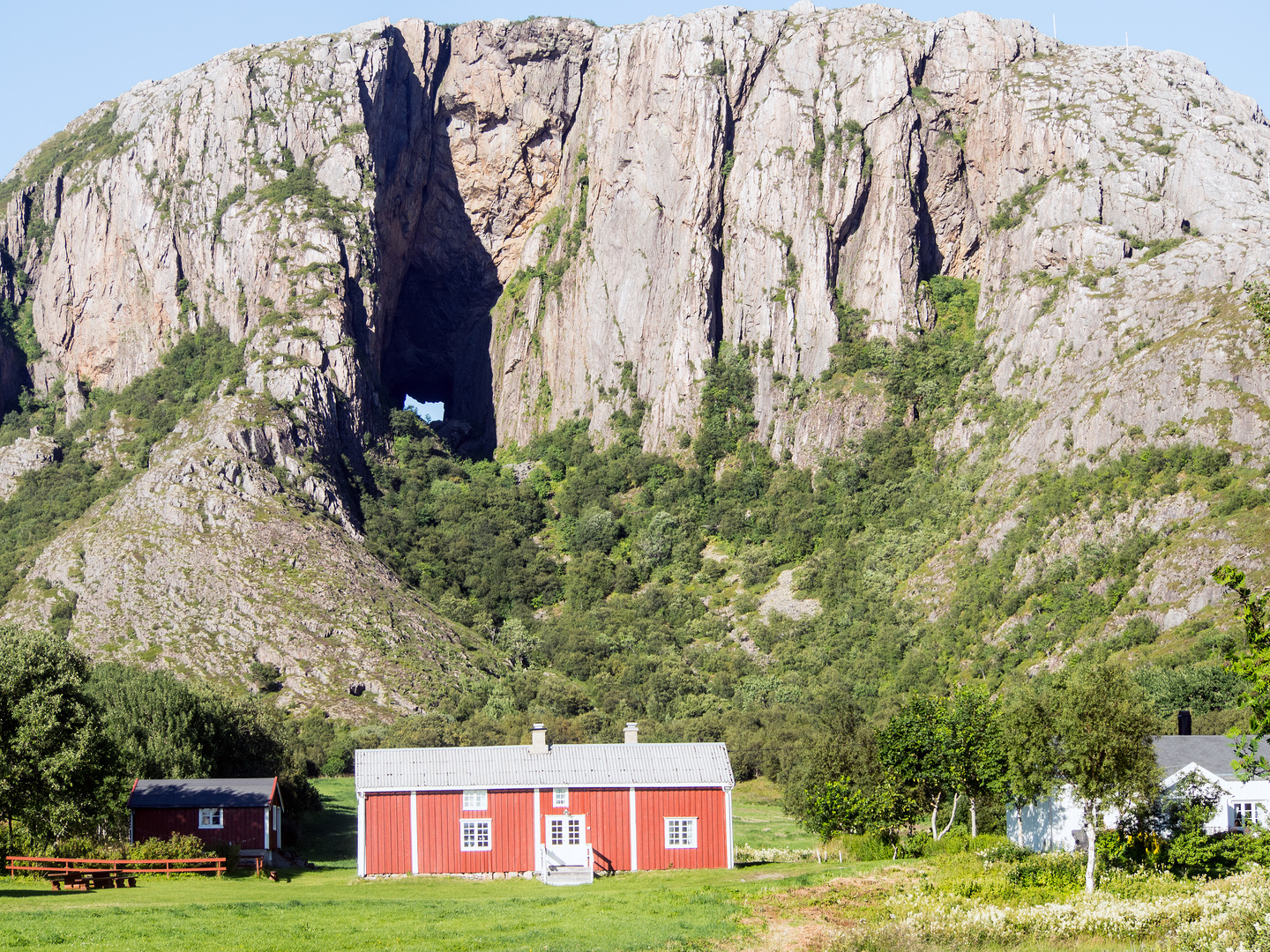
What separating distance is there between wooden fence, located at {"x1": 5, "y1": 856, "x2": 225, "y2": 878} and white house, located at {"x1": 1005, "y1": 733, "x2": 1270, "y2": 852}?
99.9 ft

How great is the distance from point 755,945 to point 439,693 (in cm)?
7551

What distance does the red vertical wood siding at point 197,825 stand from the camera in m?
59.1

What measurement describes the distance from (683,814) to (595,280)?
115 meters

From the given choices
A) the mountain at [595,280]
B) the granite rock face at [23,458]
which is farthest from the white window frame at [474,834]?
the granite rock face at [23,458]

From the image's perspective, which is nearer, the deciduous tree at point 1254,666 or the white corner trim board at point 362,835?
the deciduous tree at point 1254,666

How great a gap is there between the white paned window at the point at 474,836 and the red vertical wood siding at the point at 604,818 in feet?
6.88

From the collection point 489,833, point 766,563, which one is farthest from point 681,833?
point 766,563

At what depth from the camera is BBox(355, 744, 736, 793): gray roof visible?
5409 cm

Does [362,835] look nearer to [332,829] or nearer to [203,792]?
[203,792]

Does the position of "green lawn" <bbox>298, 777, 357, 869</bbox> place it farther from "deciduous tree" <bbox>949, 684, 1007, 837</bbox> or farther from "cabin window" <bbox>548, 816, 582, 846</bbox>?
"deciduous tree" <bbox>949, 684, 1007, 837</bbox>

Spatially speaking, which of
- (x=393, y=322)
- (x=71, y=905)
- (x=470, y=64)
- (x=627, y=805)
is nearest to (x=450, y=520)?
(x=393, y=322)

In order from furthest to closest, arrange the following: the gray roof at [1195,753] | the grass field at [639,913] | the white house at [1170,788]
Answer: the gray roof at [1195,753]
the white house at [1170,788]
the grass field at [639,913]

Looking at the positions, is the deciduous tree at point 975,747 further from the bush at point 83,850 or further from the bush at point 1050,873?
the bush at point 83,850

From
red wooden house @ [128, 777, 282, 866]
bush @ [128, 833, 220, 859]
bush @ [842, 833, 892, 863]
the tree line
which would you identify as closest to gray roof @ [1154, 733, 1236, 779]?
bush @ [842, 833, 892, 863]
